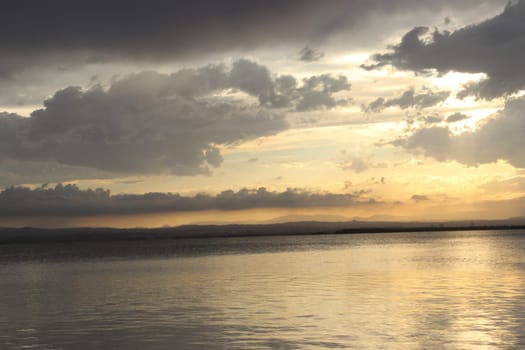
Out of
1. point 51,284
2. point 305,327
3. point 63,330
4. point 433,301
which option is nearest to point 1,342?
point 63,330

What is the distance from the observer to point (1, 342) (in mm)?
26328

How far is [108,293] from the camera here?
4578 centimetres

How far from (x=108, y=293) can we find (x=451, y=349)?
96.5 feet

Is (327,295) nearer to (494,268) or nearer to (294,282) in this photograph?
(294,282)

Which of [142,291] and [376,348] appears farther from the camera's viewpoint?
[142,291]

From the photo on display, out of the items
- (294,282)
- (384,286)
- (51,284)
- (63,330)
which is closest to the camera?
(63,330)

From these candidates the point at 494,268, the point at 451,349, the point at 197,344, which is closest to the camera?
the point at 451,349

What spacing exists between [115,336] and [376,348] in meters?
11.2

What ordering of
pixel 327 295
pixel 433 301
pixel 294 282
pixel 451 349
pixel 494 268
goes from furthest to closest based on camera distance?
pixel 494 268, pixel 294 282, pixel 327 295, pixel 433 301, pixel 451 349

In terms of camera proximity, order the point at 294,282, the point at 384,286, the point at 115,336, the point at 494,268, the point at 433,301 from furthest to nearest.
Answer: the point at 494,268 < the point at 294,282 < the point at 384,286 < the point at 433,301 < the point at 115,336

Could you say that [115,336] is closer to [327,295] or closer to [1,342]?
[1,342]

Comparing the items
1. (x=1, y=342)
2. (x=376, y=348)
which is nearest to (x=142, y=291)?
(x=1, y=342)

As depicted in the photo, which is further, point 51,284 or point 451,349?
point 51,284

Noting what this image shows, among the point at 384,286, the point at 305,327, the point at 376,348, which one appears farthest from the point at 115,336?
the point at 384,286
